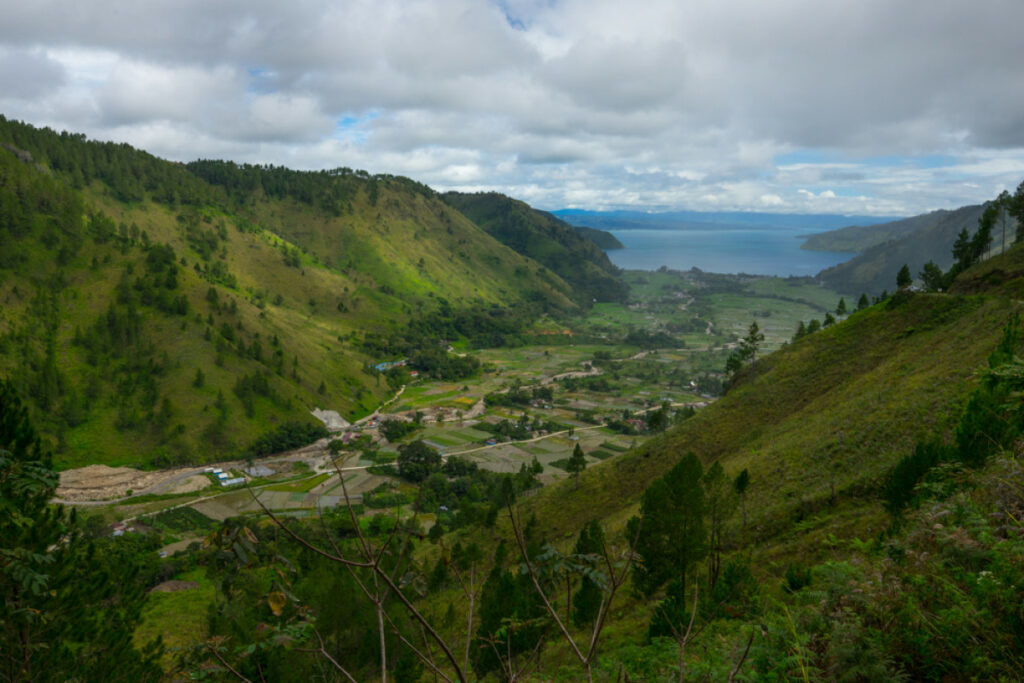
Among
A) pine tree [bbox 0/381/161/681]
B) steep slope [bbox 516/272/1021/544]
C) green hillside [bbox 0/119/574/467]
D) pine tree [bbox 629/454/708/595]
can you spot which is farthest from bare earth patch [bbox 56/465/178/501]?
pine tree [bbox 629/454/708/595]

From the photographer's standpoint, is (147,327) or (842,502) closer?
(842,502)

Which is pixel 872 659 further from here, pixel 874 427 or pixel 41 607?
pixel 874 427

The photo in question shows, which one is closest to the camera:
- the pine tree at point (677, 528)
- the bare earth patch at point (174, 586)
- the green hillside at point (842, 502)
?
the green hillside at point (842, 502)

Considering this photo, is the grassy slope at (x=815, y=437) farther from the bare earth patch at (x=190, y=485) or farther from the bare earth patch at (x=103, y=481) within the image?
the bare earth patch at (x=103, y=481)

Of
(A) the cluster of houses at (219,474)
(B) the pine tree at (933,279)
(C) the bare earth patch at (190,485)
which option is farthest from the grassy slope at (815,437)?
(C) the bare earth patch at (190,485)

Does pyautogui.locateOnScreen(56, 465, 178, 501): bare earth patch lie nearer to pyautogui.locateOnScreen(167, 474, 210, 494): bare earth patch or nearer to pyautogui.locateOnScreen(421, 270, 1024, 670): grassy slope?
pyautogui.locateOnScreen(167, 474, 210, 494): bare earth patch

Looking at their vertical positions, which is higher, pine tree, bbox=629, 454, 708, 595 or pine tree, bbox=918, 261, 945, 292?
pine tree, bbox=918, 261, 945, 292

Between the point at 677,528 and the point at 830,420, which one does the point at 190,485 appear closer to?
the point at 677,528

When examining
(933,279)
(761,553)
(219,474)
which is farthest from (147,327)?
(933,279)
